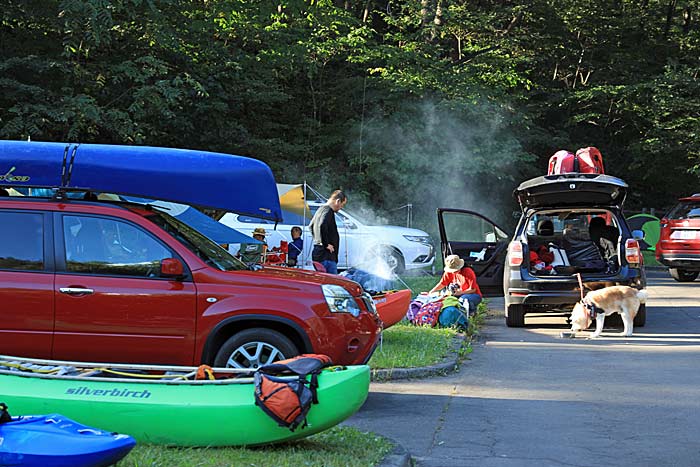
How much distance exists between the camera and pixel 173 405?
19.9 feet

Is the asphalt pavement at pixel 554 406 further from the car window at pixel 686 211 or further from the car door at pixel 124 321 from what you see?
the car window at pixel 686 211

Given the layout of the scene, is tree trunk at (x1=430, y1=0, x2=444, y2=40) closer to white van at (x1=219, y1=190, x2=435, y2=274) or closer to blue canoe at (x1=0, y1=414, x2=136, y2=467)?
white van at (x1=219, y1=190, x2=435, y2=274)

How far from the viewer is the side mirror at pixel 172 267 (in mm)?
7652

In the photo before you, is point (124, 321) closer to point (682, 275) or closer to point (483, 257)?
point (483, 257)

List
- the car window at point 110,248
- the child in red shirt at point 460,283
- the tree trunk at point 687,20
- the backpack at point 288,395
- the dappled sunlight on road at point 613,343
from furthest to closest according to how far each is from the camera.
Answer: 1. the tree trunk at point 687,20
2. the child in red shirt at point 460,283
3. the dappled sunlight on road at point 613,343
4. the car window at point 110,248
5. the backpack at point 288,395

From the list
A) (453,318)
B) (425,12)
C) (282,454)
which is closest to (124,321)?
(282,454)

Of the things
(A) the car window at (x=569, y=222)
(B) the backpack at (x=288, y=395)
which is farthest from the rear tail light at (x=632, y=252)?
(B) the backpack at (x=288, y=395)

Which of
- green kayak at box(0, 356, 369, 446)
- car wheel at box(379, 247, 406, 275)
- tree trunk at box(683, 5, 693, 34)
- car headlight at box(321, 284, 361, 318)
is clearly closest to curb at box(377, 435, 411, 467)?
green kayak at box(0, 356, 369, 446)

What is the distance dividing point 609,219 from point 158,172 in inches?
339

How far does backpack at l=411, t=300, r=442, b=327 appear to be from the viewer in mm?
13180

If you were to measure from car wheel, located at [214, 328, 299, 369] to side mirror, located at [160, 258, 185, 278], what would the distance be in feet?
2.27

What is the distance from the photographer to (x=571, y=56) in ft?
118

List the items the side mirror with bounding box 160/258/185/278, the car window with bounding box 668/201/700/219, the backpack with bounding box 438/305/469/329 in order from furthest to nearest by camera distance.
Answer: the car window with bounding box 668/201/700/219 → the backpack with bounding box 438/305/469/329 → the side mirror with bounding box 160/258/185/278

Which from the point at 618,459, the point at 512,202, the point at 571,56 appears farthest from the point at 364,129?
the point at 618,459
